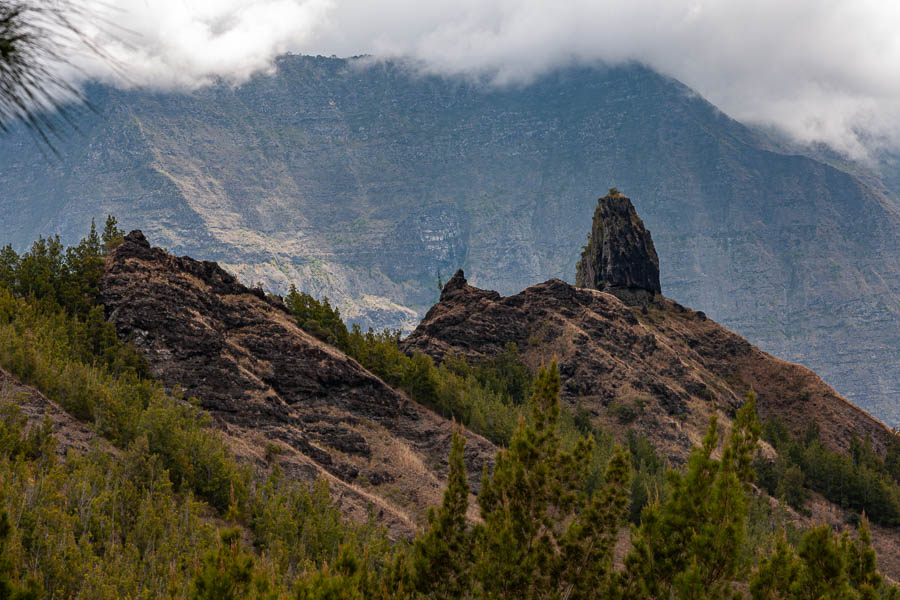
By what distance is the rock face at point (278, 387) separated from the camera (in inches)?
3076

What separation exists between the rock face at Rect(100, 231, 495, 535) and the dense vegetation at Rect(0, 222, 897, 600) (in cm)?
406

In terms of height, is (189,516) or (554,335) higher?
(554,335)

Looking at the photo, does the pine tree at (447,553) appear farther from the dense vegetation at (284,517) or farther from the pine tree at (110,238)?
the pine tree at (110,238)

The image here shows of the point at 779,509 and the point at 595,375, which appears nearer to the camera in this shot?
the point at 779,509

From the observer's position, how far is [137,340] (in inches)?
3219

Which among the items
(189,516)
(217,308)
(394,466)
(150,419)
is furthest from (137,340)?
(189,516)

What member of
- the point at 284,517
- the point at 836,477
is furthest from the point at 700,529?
the point at 836,477

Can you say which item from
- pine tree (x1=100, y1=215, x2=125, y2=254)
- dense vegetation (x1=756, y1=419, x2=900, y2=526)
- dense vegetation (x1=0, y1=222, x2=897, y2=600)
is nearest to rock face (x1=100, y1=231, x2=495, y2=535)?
dense vegetation (x1=0, y1=222, x2=897, y2=600)

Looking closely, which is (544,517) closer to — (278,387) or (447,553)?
(447,553)

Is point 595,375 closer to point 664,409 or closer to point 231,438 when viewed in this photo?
point 664,409

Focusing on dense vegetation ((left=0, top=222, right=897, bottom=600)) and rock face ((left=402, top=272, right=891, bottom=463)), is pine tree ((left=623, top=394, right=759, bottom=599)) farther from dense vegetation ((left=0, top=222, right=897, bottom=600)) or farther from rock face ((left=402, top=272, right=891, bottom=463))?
rock face ((left=402, top=272, right=891, bottom=463))

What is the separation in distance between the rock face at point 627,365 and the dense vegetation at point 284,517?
26.5 meters

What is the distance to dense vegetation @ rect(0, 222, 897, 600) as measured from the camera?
78.8 feet

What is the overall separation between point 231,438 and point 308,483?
342 inches
